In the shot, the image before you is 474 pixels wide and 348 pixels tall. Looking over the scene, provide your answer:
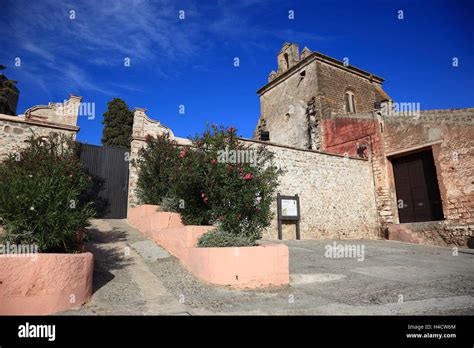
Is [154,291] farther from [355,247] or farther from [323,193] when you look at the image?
[323,193]

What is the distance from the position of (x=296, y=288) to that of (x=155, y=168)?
21.7ft

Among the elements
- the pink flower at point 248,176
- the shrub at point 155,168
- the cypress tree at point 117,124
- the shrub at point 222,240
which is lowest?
the shrub at point 222,240

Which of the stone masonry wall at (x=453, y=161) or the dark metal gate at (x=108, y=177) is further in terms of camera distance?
the stone masonry wall at (x=453, y=161)

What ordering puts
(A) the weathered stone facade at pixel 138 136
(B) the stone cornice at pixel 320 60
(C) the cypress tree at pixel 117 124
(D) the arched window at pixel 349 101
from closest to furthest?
(A) the weathered stone facade at pixel 138 136, (B) the stone cornice at pixel 320 60, (D) the arched window at pixel 349 101, (C) the cypress tree at pixel 117 124

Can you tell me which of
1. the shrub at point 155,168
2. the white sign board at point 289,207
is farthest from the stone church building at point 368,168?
the shrub at point 155,168

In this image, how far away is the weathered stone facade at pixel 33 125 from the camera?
8945mm

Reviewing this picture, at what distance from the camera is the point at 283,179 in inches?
475

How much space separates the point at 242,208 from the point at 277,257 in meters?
1.28

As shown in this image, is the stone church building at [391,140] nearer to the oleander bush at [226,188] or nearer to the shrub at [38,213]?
the oleander bush at [226,188]

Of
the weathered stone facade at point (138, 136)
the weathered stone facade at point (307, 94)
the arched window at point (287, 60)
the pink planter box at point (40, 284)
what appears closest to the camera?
the pink planter box at point (40, 284)

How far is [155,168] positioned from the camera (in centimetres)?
980

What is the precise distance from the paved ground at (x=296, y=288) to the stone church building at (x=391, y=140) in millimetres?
4637
